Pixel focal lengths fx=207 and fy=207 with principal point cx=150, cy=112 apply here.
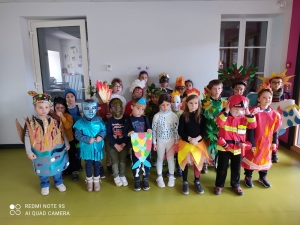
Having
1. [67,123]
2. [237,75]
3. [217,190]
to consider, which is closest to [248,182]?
[217,190]

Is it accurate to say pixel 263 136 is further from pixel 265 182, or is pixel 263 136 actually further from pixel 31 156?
pixel 31 156

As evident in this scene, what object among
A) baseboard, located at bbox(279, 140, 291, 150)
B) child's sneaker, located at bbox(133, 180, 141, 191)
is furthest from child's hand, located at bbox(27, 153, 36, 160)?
baseboard, located at bbox(279, 140, 291, 150)

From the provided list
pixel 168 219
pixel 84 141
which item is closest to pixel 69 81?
pixel 84 141

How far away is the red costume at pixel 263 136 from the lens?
242 cm

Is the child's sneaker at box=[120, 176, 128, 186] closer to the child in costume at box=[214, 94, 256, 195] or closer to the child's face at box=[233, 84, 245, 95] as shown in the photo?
the child in costume at box=[214, 94, 256, 195]

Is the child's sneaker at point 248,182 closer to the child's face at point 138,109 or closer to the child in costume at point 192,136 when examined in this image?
the child in costume at point 192,136

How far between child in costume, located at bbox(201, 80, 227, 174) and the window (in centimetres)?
181

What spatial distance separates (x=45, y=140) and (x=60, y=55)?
2242mm

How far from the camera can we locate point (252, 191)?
→ 2.53 m

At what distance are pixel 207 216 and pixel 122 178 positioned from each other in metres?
1.15

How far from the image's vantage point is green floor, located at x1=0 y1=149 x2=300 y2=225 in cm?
209

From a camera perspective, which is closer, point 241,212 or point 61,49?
point 241,212

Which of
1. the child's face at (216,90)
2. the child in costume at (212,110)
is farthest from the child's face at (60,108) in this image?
the child's face at (216,90)

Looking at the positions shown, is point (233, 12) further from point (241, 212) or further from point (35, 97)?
point (35, 97)
